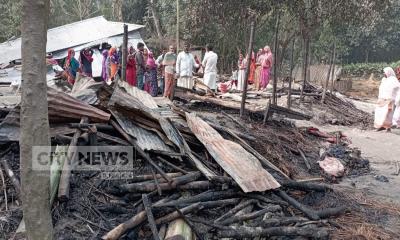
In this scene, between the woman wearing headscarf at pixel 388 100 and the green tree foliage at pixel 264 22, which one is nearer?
the woman wearing headscarf at pixel 388 100

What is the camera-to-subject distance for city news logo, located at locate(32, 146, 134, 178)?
177 inches

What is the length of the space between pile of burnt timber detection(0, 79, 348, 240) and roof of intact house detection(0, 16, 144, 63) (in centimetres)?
1676

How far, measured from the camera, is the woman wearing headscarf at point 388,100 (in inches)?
457

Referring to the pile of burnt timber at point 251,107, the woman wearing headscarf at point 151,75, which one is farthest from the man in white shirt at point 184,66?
the pile of burnt timber at point 251,107

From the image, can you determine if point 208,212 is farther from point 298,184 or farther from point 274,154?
point 274,154

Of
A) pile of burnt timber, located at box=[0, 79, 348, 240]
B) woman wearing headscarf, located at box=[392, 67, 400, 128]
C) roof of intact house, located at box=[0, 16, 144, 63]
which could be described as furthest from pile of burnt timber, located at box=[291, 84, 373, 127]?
roof of intact house, located at box=[0, 16, 144, 63]

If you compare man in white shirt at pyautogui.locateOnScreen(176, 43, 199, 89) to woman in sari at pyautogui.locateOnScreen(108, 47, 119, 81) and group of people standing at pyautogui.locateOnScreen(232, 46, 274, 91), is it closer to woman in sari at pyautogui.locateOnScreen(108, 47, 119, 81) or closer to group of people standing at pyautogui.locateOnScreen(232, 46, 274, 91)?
woman in sari at pyautogui.locateOnScreen(108, 47, 119, 81)

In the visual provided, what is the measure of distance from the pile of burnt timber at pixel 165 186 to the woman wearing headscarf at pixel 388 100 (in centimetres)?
720

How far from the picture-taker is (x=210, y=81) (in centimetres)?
1483

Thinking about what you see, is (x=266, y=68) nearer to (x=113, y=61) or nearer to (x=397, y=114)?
(x=397, y=114)

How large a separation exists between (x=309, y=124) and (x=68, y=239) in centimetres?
883

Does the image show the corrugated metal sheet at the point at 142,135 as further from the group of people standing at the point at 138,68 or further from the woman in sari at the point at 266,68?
the woman in sari at the point at 266,68

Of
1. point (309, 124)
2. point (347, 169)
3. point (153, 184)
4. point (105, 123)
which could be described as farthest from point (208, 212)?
point (309, 124)

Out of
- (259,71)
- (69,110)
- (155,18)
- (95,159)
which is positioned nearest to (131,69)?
(259,71)
